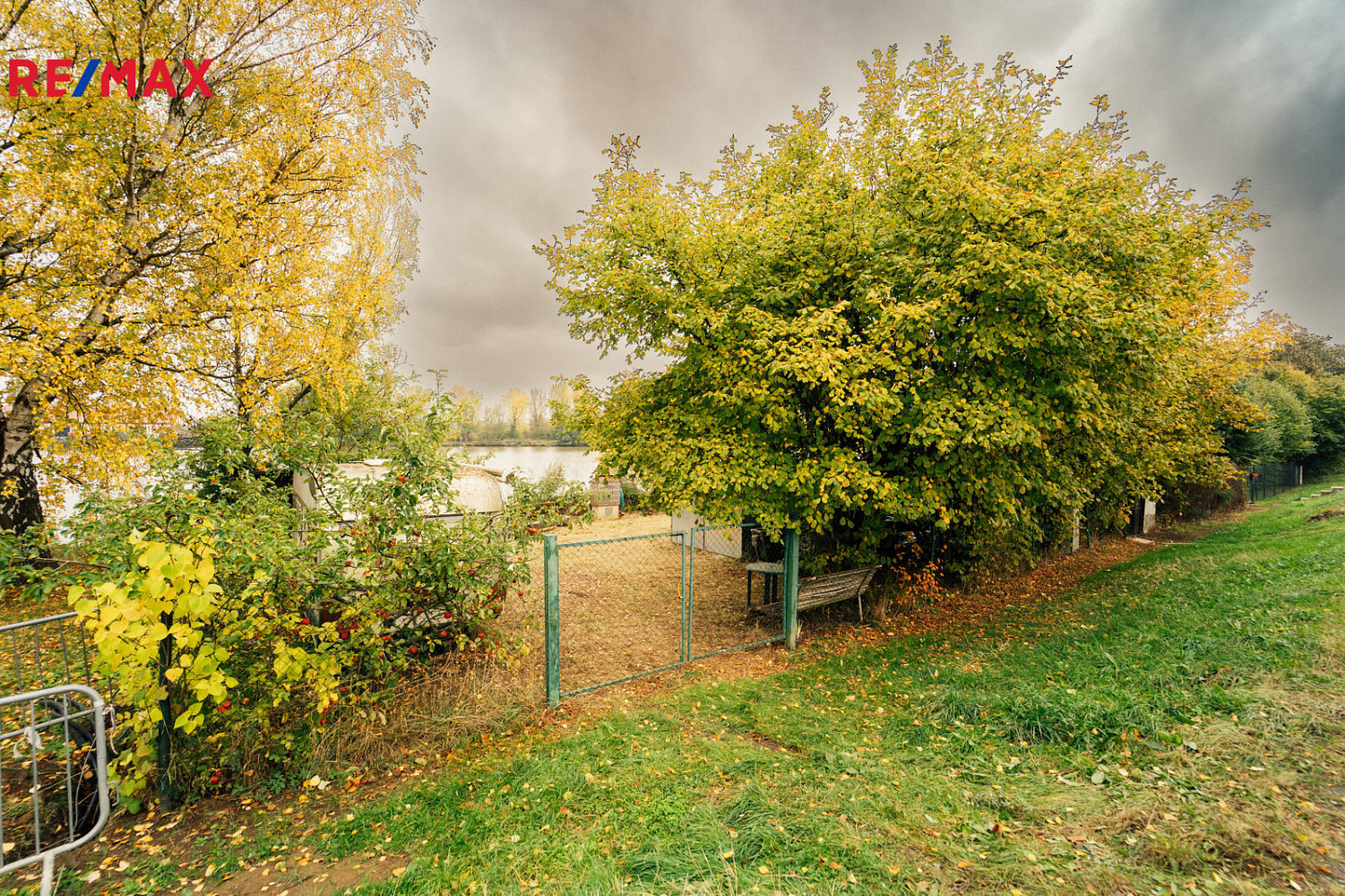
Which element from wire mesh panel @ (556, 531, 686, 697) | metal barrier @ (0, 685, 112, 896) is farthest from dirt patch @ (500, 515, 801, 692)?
metal barrier @ (0, 685, 112, 896)

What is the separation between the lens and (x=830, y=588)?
7.09m

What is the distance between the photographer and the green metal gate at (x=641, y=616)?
17.5ft

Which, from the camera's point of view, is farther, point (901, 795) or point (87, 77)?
point (87, 77)

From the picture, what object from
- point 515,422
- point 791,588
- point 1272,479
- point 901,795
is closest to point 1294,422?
point 1272,479

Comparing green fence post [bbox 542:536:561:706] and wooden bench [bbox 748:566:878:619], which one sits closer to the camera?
green fence post [bbox 542:536:561:706]

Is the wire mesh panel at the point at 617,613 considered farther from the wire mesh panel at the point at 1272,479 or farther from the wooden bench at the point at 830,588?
the wire mesh panel at the point at 1272,479

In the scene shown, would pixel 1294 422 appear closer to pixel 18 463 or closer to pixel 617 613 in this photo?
pixel 617 613

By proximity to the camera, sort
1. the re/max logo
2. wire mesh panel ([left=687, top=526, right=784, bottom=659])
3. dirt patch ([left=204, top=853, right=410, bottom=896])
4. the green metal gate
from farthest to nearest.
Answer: the re/max logo, wire mesh panel ([left=687, top=526, right=784, bottom=659]), the green metal gate, dirt patch ([left=204, top=853, right=410, bottom=896])

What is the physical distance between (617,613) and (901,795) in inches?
214

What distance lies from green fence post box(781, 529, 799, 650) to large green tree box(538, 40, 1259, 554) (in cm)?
28

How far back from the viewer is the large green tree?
238 inches

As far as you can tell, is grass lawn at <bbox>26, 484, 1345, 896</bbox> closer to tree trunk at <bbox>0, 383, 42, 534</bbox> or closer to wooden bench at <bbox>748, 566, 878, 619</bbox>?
wooden bench at <bbox>748, 566, 878, 619</bbox>

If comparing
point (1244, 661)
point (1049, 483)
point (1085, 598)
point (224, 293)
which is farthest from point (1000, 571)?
point (224, 293)

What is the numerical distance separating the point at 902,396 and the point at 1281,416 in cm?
2832
